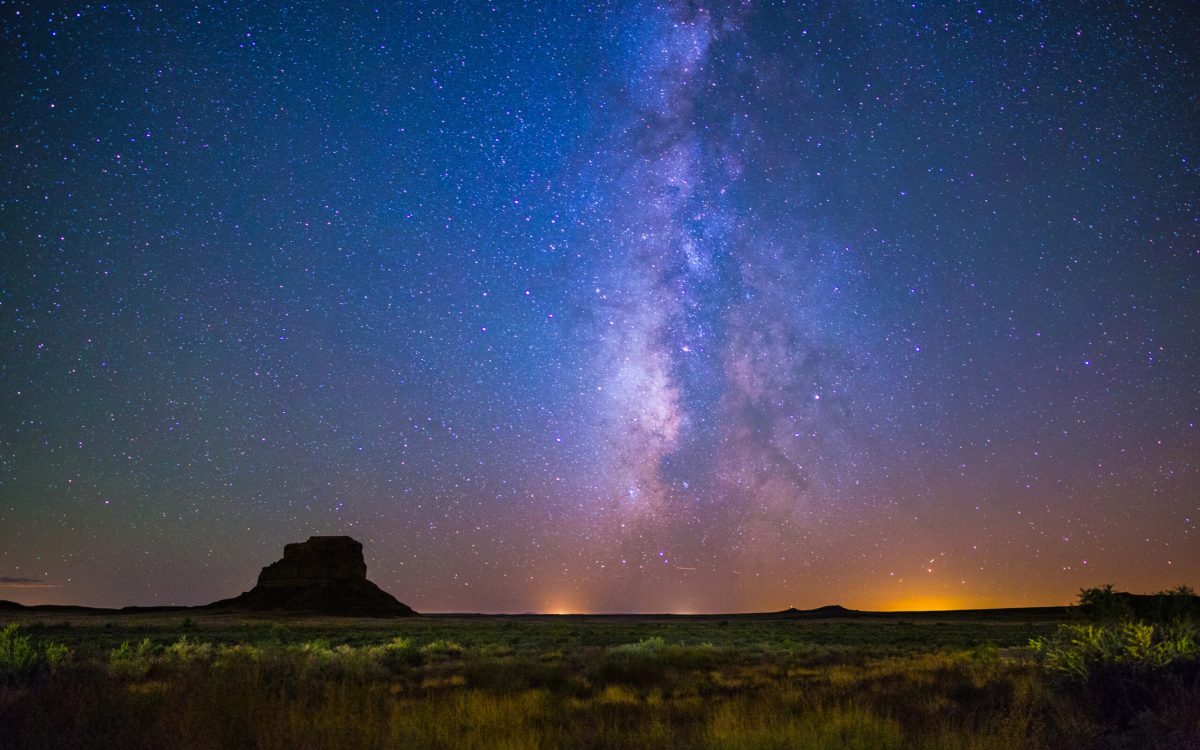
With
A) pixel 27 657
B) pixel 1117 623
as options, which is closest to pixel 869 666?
pixel 1117 623

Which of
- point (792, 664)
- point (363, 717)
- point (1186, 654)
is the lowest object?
point (792, 664)

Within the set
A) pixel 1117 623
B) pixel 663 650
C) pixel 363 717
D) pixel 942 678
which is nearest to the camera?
pixel 363 717

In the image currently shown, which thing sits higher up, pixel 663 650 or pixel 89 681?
pixel 89 681

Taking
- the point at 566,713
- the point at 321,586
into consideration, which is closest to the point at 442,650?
the point at 566,713

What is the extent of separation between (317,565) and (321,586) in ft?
28.6

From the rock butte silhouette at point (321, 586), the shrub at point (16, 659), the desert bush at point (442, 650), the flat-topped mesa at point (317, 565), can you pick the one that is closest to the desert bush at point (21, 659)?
the shrub at point (16, 659)

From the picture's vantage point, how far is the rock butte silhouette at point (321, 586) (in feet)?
392

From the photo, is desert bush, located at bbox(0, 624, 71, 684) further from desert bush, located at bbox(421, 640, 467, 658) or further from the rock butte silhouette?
the rock butte silhouette

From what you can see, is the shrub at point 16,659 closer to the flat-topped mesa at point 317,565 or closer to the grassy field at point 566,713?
the grassy field at point 566,713

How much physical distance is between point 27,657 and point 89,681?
11.4 ft

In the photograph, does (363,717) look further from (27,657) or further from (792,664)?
(792,664)

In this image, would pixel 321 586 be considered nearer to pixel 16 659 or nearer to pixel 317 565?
pixel 317 565

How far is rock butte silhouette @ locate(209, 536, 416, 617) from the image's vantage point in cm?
11938

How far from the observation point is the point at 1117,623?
10570 mm
